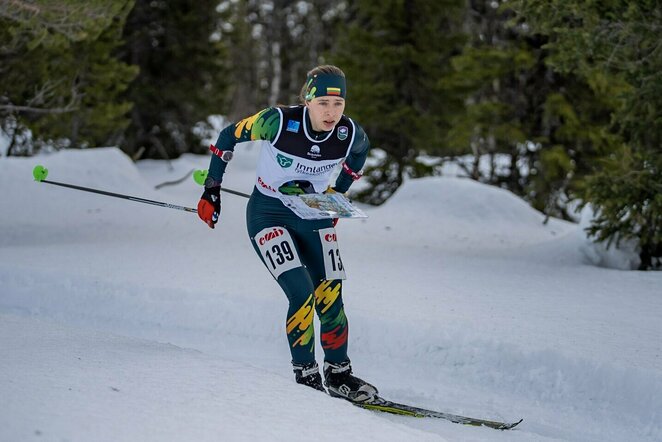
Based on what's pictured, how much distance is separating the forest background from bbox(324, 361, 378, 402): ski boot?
472cm

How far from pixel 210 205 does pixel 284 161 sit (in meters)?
0.66

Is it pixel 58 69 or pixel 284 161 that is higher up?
pixel 58 69

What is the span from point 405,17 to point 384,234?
6.24m

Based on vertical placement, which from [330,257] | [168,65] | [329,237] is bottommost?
[330,257]

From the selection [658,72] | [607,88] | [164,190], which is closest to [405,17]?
[607,88]

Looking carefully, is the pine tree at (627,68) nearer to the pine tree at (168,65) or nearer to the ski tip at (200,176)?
the ski tip at (200,176)

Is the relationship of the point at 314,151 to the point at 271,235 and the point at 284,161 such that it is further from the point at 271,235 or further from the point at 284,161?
the point at 271,235

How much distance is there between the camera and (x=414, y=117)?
16938 mm

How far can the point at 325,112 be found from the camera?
5137 mm

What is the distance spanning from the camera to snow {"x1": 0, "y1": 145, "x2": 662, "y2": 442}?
13.1 feet

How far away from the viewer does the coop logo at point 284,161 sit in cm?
525

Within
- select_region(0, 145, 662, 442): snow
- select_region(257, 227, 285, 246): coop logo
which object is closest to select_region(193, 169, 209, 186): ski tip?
select_region(257, 227, 285, 246): coop logo

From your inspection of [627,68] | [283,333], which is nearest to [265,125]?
[283,333]

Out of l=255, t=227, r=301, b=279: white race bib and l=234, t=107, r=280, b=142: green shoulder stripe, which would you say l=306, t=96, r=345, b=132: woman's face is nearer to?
l=234, t=107, r=280, b=142: green shoulder stripe
